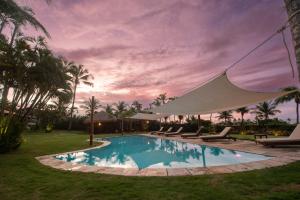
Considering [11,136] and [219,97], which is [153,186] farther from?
[11,136]

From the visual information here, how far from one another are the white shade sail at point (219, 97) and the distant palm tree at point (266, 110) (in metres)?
24.4

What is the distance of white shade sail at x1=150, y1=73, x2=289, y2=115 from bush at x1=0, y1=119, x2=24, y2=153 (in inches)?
262

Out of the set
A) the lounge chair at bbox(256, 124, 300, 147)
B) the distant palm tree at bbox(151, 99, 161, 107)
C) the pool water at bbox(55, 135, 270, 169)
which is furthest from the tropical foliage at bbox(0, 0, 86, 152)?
the distant palm tree at bbox(151, 99, 161, 107)

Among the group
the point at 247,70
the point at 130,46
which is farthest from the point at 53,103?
the point at 247,70

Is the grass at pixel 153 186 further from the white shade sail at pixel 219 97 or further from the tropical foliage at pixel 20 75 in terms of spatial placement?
the tropical foliage at pixel 20 75

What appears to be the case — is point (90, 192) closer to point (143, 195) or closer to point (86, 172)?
point (143, 195)

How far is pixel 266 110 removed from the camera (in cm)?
2867

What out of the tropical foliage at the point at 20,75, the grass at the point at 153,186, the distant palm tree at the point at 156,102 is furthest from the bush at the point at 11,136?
the distant palm tree at the point at 156,102

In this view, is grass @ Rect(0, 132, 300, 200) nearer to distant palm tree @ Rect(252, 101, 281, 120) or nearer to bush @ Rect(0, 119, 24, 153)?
bush @ Rect(0, 119, 24, 153)

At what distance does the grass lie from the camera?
3.19 meters

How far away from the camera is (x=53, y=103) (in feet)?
96.0

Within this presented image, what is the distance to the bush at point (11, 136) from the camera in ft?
25.7

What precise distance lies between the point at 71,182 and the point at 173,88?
17.6 meters

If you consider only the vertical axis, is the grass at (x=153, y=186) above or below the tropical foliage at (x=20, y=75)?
below
